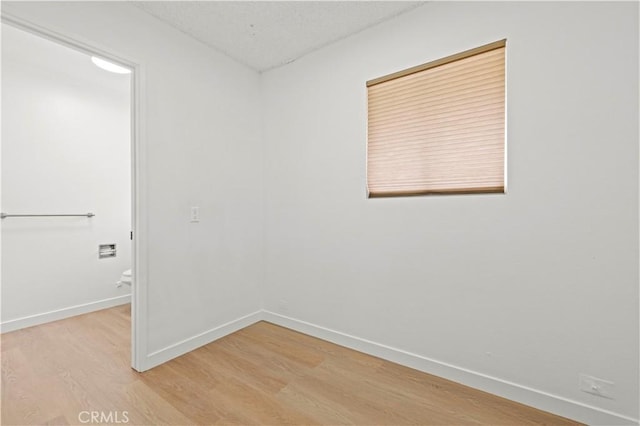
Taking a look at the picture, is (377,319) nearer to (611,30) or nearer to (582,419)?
(582,419)

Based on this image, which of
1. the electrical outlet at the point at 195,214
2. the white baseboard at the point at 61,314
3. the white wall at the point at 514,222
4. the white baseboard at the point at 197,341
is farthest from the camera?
the white baseboard at the point at 61,314

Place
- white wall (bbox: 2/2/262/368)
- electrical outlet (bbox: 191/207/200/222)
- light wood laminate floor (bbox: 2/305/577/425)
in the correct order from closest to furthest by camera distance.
A: light wood laminate floor (bbox: 2/305/577/425)
white wall (bbox: 2/2/262/368)
electrical outlet (bbox: 191/207/200/222)

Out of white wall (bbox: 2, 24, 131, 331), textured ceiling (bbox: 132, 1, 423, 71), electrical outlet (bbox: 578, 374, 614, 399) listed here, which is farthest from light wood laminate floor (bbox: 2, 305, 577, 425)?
textured ceiling (bbox: 132, 1, 423, 71)

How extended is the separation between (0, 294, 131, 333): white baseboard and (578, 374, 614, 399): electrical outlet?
4461 mm

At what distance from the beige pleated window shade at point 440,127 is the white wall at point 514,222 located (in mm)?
77

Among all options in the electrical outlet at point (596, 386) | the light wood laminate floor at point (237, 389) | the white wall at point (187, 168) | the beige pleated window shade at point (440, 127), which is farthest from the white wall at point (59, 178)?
the electrical outlet at point (596, 386)

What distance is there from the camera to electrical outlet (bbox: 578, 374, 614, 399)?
60.4 inches

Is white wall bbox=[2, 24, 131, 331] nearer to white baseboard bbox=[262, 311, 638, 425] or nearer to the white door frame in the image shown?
the white door frame

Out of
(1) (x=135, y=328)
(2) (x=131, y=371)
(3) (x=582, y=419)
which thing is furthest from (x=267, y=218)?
(3) (x=582, y=419)

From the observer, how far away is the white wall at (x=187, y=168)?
2.07m

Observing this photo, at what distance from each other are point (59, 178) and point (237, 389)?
3.05 metres

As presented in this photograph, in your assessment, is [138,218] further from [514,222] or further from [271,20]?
[514,222]

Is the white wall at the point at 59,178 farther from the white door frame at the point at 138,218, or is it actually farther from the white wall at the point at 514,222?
the white wall at the point at 514,222

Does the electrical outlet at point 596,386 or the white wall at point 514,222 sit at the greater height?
the white wall at point 514,222
